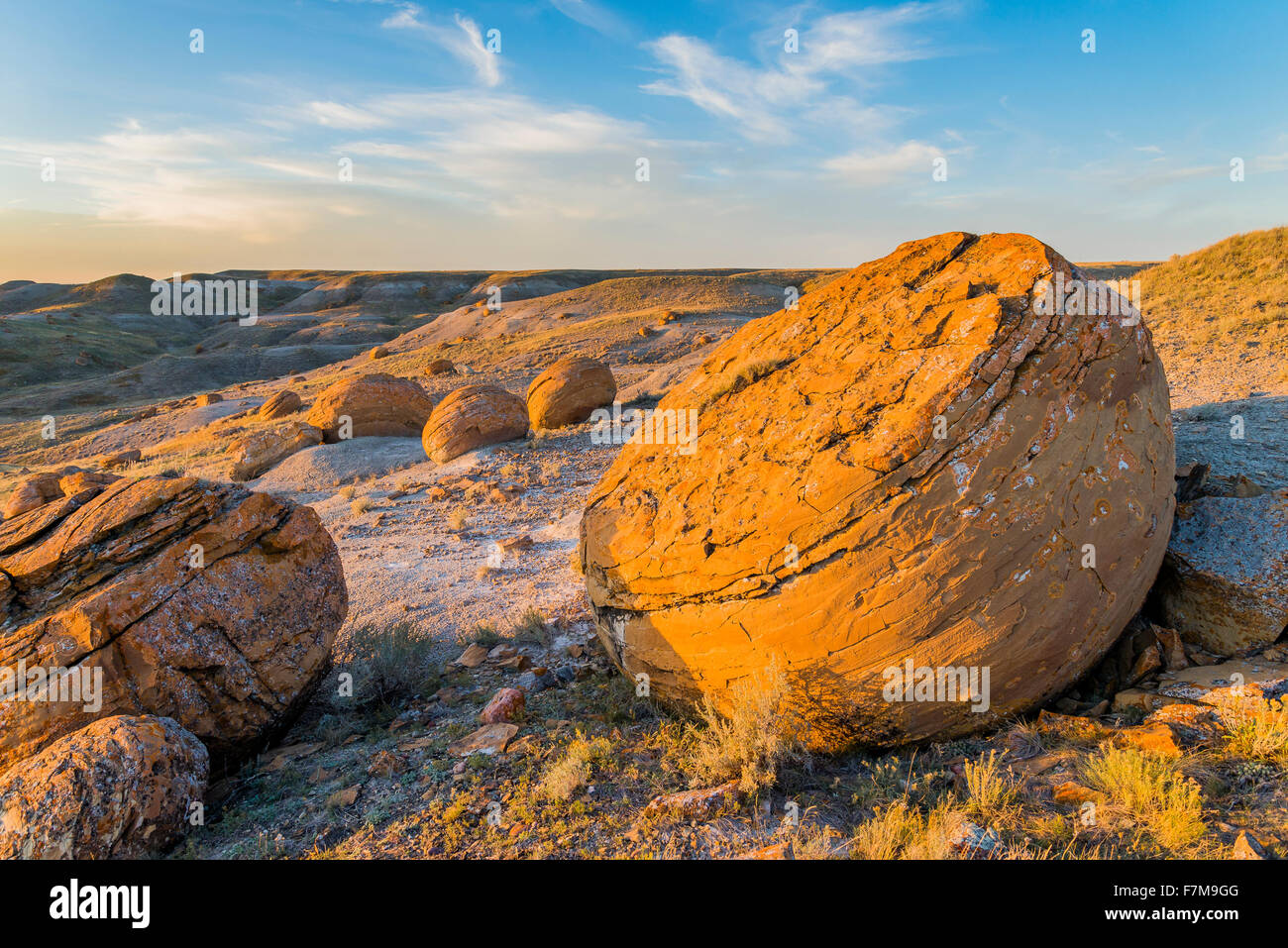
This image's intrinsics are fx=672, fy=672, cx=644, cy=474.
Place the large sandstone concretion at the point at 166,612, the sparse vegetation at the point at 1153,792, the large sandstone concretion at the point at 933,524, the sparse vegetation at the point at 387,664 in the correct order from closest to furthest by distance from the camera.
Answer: the sparse vegetation at the point at 1153,792
the large sandstone concretion at the point at 933,524
the large sandstone concretion at the point at 166,612
the sparse vegetation at the point at 387,664

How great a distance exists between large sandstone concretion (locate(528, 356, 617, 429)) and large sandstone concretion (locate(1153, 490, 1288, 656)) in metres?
12.9

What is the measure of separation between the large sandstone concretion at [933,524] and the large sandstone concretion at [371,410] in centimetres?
1365

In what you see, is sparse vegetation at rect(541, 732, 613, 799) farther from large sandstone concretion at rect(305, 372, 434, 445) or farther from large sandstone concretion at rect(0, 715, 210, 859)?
large sandstone concretion at rect(305, 372, 434, 445)

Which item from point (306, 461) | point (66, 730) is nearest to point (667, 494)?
point (66, 730)

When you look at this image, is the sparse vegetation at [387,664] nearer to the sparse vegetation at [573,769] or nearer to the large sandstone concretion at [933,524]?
the sparse vegetation at [573,769]

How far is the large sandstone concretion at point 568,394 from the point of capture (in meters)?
16.0

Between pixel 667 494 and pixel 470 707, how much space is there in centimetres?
214

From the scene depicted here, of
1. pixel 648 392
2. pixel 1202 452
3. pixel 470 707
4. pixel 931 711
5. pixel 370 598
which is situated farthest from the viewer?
pixel 648 392

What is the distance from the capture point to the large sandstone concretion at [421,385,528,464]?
556 inches

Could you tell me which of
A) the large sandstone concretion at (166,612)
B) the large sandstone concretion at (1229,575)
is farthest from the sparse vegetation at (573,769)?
the large sandstone concretion at (1229,575)

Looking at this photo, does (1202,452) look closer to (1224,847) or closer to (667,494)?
(1224,847)

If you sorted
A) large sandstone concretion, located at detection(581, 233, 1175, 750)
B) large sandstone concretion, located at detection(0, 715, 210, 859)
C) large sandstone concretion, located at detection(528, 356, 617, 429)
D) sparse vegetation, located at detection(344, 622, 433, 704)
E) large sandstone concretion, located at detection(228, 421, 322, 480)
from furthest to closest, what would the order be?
large sandstone concretion, located at detection(528, 356, 617, 429), large sandstone concretion, located at detection(228, 421, 322, 480), sparse vegetation, located at detection(344, 622, 433, 704), large sandstone concretion, located at detection(581, 233, 1175, 750), large sandstone concretion, located at detection(0, 715, 210, 859)

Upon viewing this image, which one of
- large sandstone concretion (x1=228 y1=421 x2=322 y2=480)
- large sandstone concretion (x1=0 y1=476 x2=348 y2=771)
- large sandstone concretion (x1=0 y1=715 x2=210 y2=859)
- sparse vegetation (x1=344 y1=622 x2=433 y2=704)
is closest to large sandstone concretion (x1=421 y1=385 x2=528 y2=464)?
large sandstone concretion (x1=228 y1=421 x2=322 y2=480)

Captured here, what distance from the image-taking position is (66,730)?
147 inches
